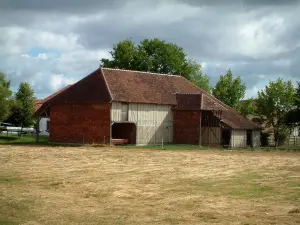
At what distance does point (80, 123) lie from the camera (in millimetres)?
47438

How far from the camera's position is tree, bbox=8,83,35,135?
62588mm

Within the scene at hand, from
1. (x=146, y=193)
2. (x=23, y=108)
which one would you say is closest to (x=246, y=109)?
(x=23, y=108)

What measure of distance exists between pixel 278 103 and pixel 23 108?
103ft

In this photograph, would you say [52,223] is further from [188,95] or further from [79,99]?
[188,95]

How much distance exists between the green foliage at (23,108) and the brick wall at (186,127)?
20.5 meters

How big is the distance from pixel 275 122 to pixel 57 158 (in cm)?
3442

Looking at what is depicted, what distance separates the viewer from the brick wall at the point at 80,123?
150 ft

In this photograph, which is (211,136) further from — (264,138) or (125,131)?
(264,138)

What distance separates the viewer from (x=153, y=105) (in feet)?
161

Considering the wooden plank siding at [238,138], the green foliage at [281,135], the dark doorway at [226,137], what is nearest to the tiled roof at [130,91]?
the wooden plank siding at [238,138]

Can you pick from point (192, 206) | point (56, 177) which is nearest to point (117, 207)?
point (192, 206)

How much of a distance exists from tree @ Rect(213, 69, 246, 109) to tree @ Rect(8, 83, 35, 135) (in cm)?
2507

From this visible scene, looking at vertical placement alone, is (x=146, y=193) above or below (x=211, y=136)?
below

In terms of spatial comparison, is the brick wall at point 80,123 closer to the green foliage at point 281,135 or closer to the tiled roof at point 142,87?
the tiled roof at point 142,87
